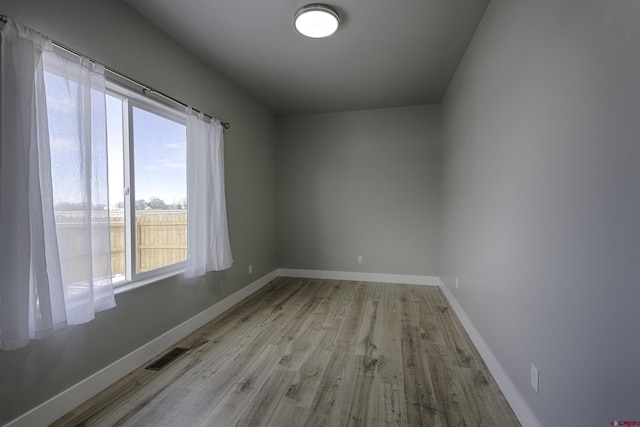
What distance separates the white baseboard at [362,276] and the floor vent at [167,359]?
251cm

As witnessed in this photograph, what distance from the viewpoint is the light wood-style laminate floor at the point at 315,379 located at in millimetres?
1652

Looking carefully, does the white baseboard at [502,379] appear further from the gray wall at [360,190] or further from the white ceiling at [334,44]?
the white ceiling at [334,44]

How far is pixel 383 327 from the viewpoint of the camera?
2.86m

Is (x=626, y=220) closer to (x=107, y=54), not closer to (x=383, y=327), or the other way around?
(x=383, y=327)

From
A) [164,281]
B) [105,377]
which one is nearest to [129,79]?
[164,281]

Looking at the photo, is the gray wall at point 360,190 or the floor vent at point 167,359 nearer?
the floor vent at point 167,359

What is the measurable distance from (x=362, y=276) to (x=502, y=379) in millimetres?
2750

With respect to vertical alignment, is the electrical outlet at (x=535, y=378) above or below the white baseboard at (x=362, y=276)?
above

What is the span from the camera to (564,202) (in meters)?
1.21

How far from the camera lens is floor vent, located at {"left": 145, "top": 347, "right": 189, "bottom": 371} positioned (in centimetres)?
216

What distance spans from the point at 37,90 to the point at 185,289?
5.99ft

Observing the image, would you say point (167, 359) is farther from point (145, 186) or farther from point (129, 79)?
point (129, 79)

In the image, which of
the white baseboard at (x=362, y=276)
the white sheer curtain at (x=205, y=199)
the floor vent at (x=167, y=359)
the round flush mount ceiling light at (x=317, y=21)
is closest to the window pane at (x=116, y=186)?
the white sheer curtain at (x=205, y=199)

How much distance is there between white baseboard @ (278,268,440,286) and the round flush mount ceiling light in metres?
3.38
